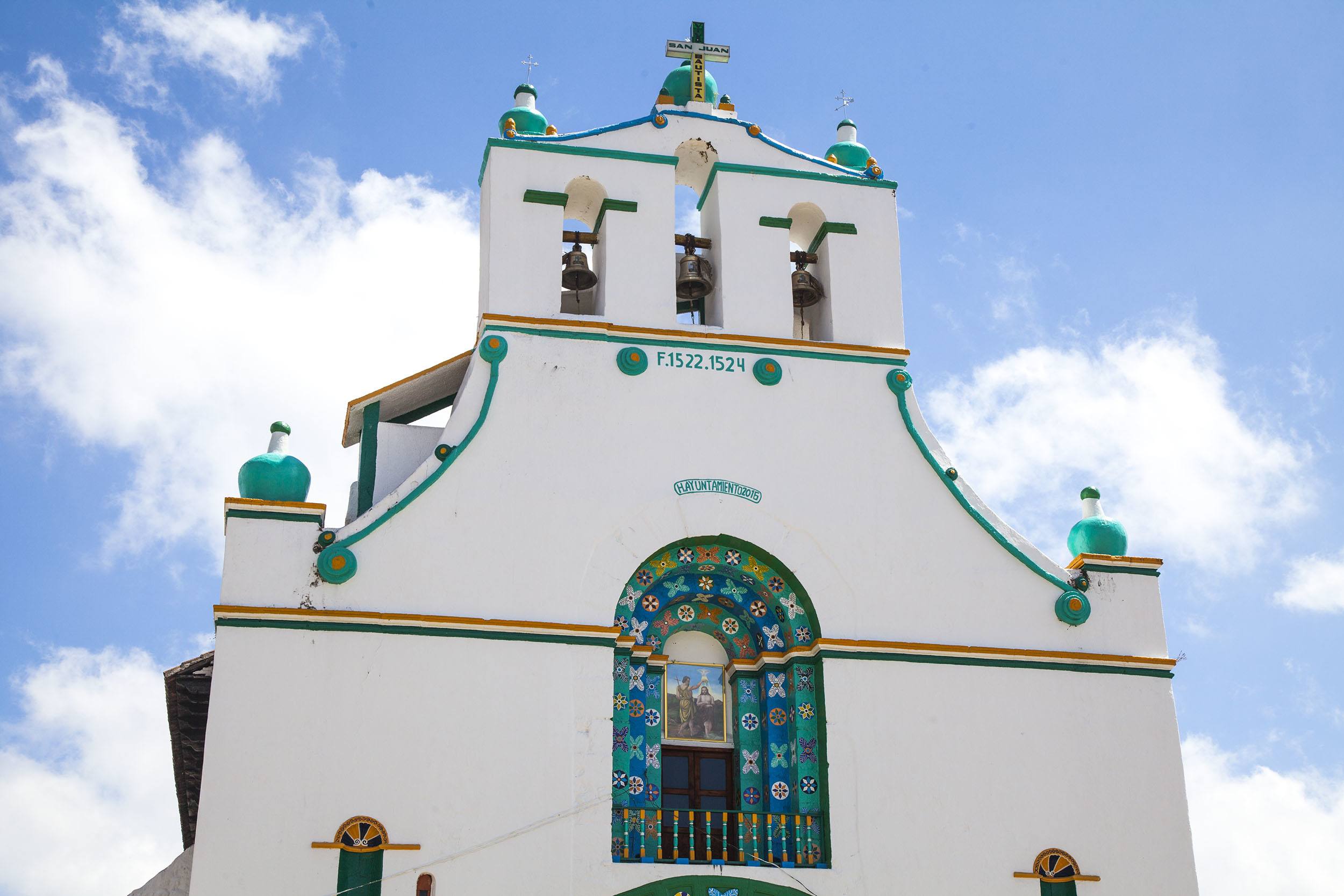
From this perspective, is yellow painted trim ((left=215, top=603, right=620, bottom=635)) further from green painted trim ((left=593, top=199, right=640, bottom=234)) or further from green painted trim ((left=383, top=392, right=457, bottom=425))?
green painted trim ((left=593, top=199, right=640, bottom=234))

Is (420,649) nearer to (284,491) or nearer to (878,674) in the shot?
(284,491)

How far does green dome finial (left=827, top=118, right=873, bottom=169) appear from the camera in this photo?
1759 cm

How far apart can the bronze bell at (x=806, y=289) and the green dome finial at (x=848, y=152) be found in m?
1.49

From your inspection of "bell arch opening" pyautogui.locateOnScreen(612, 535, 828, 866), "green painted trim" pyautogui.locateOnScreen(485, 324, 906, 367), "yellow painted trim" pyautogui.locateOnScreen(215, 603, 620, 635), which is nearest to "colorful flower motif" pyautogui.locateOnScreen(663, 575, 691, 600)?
"bell arch opening" pyautogui.locateOnScreen(612, 535, 828, 866)

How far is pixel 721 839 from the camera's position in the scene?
557 inches

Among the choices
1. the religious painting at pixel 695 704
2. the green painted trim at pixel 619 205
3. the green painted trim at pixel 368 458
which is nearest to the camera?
the religious painting at pixel 695 704

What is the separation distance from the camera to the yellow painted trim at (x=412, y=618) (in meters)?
13.8

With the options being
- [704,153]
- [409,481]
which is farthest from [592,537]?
[704,153]

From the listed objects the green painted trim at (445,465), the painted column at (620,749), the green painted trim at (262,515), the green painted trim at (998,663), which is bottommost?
the painted column at (620,749)

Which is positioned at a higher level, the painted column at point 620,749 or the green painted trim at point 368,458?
the green painted trim at point 368,458

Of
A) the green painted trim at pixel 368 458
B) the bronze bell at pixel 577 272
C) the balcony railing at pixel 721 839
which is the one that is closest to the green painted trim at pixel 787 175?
the bronze bell at pixel 577 272

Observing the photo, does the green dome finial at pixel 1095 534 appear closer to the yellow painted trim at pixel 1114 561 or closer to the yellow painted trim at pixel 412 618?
the yellow painted trim at pixel 1114 561

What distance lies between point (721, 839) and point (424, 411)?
214 inches

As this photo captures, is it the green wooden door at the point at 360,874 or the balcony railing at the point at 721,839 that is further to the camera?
the balcony railing at the point at 721,839
